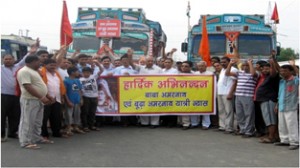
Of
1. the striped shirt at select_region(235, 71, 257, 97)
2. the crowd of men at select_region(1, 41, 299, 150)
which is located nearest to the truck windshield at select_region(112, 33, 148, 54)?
the crowd of men at select_region(1, 41, 299, 150)

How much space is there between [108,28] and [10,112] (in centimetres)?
647

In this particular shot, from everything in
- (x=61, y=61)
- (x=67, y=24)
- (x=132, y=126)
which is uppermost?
(x=67, y=24)

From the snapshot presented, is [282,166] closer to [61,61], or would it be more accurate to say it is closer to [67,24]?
[61,61]

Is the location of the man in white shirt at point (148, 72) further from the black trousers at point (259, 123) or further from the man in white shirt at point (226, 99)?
the black trousers at point (259, 123)

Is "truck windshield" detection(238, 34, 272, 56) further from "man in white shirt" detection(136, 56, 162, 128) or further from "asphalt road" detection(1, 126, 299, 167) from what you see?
"asphalt road" detection(1, 126, 299, 167)

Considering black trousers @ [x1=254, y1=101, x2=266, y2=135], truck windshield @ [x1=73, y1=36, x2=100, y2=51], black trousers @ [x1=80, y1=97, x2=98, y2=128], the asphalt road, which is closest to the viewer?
the asphalt road

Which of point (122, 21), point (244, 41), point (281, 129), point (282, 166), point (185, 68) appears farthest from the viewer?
point (122, 21)

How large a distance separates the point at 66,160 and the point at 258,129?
4355 mm

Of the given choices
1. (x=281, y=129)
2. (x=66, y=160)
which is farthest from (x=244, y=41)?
(x=66, y=160)

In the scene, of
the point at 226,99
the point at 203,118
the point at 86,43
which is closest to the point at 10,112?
the point at 203,118

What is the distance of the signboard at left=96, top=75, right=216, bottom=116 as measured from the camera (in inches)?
381

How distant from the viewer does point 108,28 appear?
45.4 ft

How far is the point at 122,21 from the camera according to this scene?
1462 centimetres

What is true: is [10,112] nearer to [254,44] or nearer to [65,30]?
[65,30]
